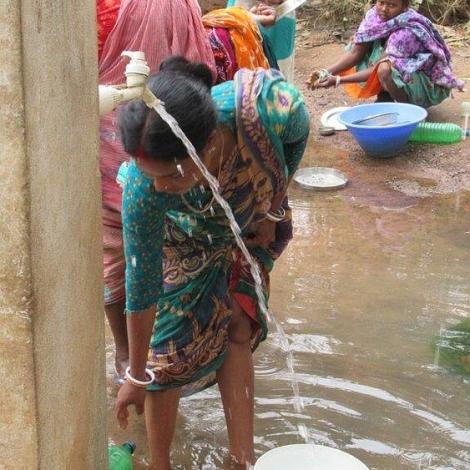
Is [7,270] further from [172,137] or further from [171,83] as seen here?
[171,83]

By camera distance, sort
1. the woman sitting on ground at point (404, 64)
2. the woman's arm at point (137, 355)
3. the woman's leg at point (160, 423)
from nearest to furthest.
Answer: the woman's arm at point (137, 355)
the woman's leg at point (160, 423)
the woman sitting on ground at point (404, 64)

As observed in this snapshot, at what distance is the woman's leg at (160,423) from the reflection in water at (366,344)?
138 mm

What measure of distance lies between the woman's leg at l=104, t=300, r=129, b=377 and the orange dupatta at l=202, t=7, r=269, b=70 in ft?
3.47

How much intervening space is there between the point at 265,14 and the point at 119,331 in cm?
181

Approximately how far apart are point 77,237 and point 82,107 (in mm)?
249

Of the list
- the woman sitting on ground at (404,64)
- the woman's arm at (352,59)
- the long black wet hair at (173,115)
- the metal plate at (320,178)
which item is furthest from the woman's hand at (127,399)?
the woman's arm at (352,59)

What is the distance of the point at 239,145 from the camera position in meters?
2.40

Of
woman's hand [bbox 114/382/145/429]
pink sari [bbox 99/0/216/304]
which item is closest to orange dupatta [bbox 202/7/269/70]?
pink sari [bbox 99/0/216/304]

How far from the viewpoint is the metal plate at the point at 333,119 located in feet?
21.0

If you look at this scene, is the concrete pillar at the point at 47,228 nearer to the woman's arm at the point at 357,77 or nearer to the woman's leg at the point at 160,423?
the woman's leg at the point at 160,423

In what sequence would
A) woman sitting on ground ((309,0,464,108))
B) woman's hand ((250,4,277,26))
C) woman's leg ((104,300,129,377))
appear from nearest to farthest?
woman's leg ((104,300,129,377))
woman's hand ((250,4,277,26))
woman sitting on ground ((309,0,464,108))

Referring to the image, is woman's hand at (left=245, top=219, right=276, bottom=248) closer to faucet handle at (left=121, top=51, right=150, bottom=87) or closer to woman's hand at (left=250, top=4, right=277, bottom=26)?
faucet handle at (left=121, top=51, right=150, bottom=87)

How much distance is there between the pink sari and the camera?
3.12 metres

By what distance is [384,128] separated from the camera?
5.55 metres
